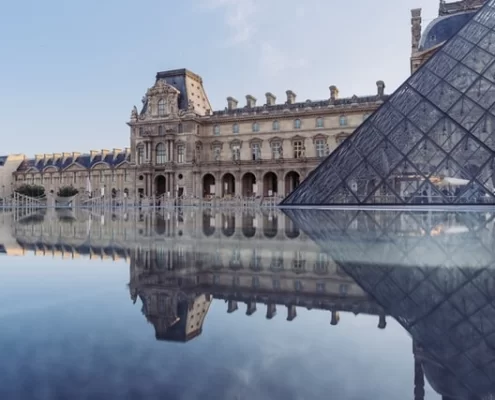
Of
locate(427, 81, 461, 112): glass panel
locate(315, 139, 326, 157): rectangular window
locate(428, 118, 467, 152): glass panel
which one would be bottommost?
locate(428, 118, 467, 152): glass panel

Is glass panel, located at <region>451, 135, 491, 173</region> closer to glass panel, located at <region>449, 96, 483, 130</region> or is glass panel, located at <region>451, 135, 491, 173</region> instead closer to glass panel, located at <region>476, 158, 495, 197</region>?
glass panel, located at <region>476, 158, 495, 197</region>

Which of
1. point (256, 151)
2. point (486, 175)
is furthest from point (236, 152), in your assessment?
point (486, 175)

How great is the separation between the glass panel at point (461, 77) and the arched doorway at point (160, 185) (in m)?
30.7

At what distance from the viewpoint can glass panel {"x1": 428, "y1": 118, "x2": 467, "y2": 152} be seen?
13.9 meters

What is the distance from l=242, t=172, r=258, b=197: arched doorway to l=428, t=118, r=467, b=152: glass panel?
26.9m

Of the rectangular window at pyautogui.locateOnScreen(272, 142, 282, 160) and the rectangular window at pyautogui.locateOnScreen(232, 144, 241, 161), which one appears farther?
the rectangular window at pyautogui.locateOnScreen(232, 144, 241, 161)

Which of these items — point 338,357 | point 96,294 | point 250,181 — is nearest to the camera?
point 338,357

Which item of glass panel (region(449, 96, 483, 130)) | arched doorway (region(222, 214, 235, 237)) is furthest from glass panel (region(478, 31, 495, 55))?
arched doorway (region(222, 214, 235, 237))

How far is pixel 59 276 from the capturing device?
362cm

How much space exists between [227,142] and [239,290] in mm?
38299

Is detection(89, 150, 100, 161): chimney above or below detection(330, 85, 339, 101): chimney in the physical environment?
below

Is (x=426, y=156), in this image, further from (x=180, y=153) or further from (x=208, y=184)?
(x=208, y=184)

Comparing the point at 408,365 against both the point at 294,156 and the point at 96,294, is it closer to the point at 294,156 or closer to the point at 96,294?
the point at 96,294

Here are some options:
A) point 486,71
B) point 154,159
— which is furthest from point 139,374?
point 154,159
